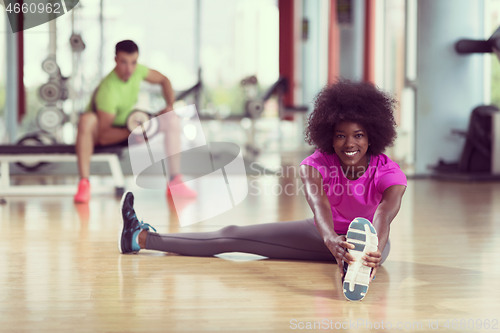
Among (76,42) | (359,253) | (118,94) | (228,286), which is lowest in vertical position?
(228,286)

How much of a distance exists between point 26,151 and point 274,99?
517cm

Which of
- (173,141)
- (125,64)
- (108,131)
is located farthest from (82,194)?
(125,64)

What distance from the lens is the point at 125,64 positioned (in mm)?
3955

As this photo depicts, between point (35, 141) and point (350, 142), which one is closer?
point (350, 142)

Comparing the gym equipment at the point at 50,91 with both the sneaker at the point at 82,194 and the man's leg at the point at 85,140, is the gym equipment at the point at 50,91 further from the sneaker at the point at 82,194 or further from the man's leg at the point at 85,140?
the sneaker at the point at 82,194

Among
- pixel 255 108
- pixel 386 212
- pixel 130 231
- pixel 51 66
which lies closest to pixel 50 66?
pixel 51 66

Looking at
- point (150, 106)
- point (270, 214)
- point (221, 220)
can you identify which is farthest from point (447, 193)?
point (150, 106)

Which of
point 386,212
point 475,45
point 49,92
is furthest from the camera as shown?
point 49,92

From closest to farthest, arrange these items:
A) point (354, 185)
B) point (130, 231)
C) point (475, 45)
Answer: point (354, 185)
point (130, 231)
point (475, 45)

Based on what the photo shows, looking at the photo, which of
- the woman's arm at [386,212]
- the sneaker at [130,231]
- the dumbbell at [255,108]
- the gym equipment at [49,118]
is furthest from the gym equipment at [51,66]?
the woman's arm at [386,212]

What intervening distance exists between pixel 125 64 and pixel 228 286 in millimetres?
2347

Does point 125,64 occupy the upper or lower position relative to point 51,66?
lower

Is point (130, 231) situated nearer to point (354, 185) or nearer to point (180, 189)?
point (354, 185)

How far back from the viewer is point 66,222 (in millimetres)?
3203
